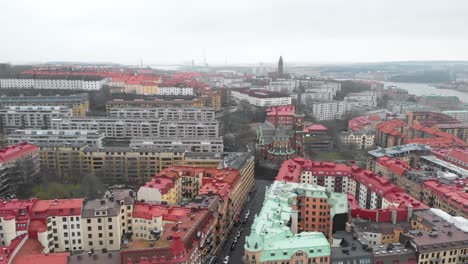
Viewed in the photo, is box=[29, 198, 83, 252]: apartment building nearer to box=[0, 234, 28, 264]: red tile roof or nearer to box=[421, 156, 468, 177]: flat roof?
box=[0, 234, 28, 264]: red tile roof

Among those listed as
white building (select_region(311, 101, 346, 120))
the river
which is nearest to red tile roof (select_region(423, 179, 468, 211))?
white building (select_region(311, 101, 346, 120))

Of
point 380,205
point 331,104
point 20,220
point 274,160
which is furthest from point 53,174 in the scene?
point 331,104

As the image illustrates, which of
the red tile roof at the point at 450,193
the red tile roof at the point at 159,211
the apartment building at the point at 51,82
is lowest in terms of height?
the red tile roof at the point at 450,193

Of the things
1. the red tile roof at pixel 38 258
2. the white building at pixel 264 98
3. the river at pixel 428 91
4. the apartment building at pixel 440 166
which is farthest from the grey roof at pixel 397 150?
the river at pixel 428 91

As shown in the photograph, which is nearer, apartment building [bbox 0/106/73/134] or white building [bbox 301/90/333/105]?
apartment building [bbox 0/106/73/134]

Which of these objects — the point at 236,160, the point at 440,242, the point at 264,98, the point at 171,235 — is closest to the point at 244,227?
the point at 236,160

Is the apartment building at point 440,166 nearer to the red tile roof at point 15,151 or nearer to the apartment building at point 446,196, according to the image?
the apartment building at point 446,196

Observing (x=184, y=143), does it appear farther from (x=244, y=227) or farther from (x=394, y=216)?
(x=394, y=216)
